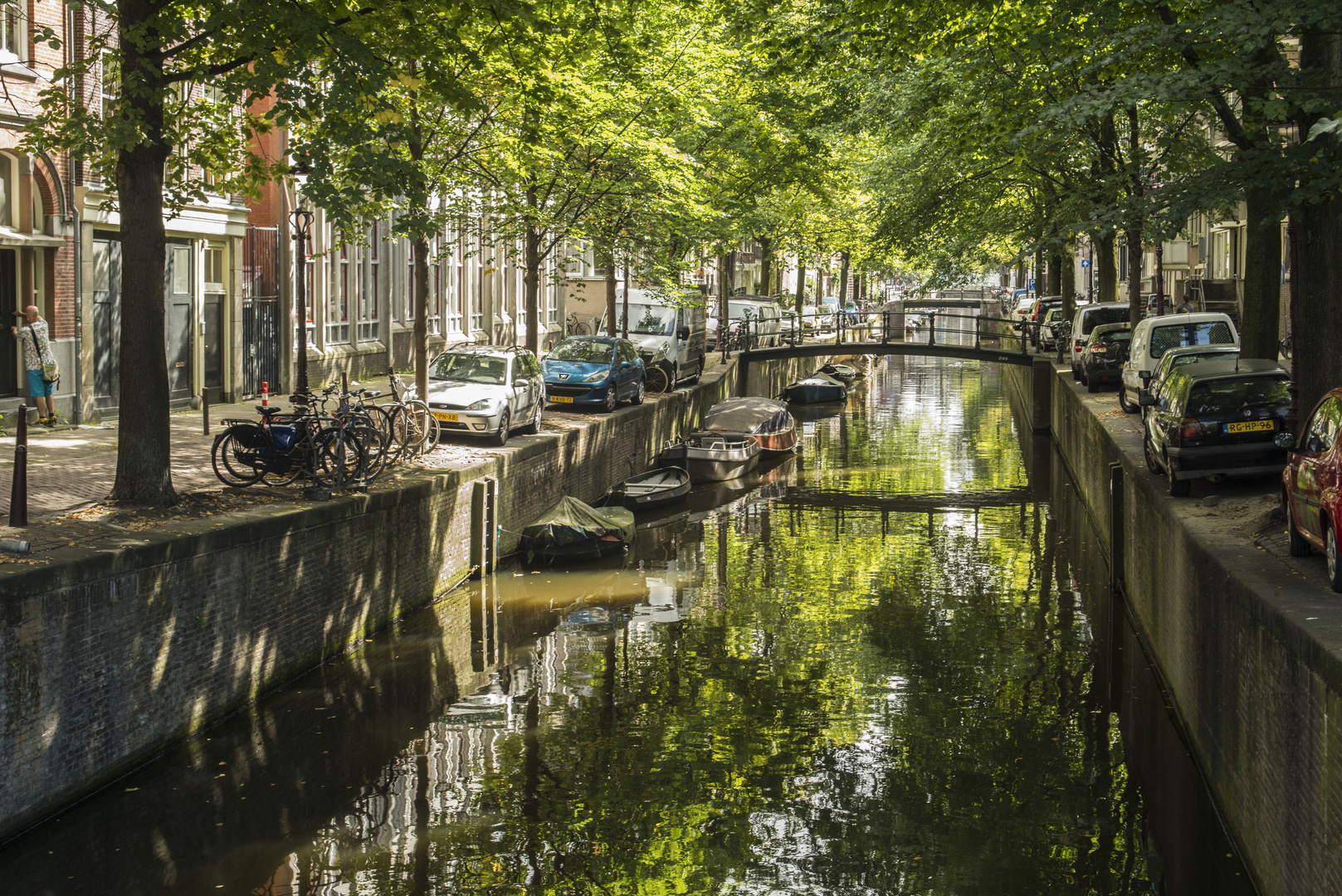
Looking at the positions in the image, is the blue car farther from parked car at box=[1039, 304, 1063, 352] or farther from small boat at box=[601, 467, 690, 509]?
parked car at box=[1039, 304, 1063, 352]

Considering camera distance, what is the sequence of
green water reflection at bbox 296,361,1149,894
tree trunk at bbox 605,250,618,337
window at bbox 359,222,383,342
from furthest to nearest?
tree trunk at bbox 605,250,618,337, window at bbox 359,222,383,342, green water reflection at bbox 296,361,1149,894

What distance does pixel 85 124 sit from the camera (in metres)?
14.3

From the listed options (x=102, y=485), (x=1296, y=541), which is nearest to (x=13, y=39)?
(x=102, y=485)

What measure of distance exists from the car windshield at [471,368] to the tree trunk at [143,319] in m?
9.72

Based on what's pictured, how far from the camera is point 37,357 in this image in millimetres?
20516

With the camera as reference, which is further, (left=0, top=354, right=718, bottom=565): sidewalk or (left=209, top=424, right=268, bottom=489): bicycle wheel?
(left=209, top=424, right=268, bottom=489): bicycle wheel

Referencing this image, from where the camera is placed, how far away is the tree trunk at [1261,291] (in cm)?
1614

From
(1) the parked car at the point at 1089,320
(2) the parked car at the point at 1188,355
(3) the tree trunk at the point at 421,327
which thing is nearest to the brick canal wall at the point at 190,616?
(3) the tree trunk at the point at 421,327

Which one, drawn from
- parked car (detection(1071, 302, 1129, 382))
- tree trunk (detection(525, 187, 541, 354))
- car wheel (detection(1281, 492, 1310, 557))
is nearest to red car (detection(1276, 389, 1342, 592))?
car wheel (detection(1281, 492, 1310, 557))

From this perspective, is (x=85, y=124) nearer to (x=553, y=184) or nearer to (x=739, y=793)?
(x=739, y=793)

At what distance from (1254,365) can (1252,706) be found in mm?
7761

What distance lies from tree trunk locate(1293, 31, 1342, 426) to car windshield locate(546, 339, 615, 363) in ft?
57.8

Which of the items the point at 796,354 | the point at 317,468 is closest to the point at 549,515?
the point at 317,468

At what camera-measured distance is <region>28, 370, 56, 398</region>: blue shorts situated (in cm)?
2058
